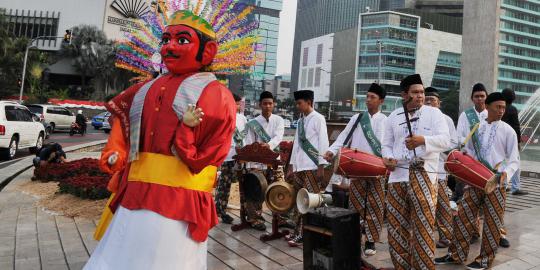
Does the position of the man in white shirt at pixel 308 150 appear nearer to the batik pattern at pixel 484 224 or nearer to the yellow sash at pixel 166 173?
the batik pattern at pixel 484 224

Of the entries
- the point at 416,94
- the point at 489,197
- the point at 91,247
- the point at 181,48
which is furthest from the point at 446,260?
the point at 91,247

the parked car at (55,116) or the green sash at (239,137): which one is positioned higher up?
the parked car at (55,116)

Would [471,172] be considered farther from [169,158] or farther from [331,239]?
[169,158]

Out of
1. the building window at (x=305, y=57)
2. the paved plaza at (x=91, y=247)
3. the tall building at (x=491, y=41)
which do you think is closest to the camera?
the paved plaza at (x=91, y=247)

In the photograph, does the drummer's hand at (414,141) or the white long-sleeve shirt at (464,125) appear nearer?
the drummer's hand at (414,141)

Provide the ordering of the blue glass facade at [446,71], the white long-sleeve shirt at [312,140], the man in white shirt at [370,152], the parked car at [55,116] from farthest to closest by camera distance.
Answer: the blue glass facade at [446,71] < the parked car at [55,116] < the white long-sleeve shirt at [312,140] < the man in white shirt at [370,152]

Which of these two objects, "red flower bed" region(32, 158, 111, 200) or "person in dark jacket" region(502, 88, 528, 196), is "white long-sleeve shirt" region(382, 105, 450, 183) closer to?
"person in dark jacket" region(502, 88, 528, 196)

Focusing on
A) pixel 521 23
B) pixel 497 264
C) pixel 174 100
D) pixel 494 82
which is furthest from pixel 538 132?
pixel 174 100

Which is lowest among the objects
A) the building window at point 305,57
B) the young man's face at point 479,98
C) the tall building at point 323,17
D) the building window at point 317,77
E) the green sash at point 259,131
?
the green sash at point 259,131

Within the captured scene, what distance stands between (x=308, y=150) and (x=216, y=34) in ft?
6.69

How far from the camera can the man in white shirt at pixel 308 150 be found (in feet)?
16.9

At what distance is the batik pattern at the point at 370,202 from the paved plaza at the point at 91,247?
0.31 meters

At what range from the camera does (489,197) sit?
441 cm

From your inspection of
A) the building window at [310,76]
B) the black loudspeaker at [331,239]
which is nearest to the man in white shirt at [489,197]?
the black loudspeaker at [331,239]
